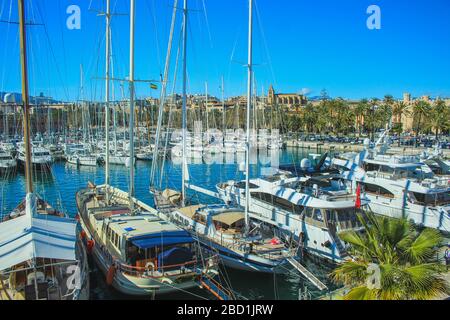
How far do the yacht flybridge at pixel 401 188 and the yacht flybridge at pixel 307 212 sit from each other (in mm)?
3721

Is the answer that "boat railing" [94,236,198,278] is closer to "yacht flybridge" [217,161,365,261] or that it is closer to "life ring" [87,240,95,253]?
"life ring" [87,240,95,253]

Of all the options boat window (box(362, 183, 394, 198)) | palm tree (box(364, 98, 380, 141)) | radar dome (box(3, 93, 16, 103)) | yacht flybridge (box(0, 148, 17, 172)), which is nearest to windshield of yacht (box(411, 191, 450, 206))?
boat window (box(362, 183, 394, 198))

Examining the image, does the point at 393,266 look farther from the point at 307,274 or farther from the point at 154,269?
the point at 154,269

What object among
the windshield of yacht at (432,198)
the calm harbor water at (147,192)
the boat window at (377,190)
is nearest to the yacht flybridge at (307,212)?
the calm harbor water at (147,192)

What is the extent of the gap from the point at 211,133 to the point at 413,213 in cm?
6557

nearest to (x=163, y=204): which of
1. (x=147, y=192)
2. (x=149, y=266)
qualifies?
(x=149, y=266)

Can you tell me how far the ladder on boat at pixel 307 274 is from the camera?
16531 millimetres

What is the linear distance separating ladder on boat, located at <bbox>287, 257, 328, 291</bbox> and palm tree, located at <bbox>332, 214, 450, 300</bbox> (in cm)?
668

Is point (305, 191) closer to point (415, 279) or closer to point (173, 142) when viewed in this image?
point (415, 279)

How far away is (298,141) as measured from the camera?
10331cm

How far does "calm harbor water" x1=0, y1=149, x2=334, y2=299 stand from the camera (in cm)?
1759

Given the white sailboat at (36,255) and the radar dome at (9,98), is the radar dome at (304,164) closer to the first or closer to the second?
the radar dome at (9,98)

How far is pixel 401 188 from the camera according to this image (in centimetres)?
2900
